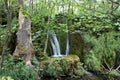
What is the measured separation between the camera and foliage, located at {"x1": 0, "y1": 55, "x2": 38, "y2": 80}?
494 centimetres

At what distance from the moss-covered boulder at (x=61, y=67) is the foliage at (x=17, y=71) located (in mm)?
449

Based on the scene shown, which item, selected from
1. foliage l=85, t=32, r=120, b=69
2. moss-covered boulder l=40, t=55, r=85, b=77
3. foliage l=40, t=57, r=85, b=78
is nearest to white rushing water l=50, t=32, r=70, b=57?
foliage l=85, t=32, r=120, b=69

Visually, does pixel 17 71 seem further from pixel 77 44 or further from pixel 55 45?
pixel 77 44

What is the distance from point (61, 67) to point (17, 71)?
1.42m

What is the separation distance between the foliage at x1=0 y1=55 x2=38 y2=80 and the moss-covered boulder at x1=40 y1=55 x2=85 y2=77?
1.47 feet

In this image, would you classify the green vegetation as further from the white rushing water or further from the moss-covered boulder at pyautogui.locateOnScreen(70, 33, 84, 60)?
the white rushing water

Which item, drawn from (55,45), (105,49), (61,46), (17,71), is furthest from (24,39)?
(105,49)

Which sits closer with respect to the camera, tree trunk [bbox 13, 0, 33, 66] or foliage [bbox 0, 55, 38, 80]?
foliage [bbox 0, 55, 38, 80]

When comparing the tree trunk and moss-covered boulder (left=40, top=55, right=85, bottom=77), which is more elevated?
the tree trunk

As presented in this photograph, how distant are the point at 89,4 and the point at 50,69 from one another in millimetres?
3299

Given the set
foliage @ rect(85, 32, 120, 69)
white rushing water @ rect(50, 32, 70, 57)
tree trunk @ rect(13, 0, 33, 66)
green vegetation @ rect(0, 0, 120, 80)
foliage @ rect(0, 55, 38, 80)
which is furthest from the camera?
white rushing water @ rect(50, 32, 70, 57)

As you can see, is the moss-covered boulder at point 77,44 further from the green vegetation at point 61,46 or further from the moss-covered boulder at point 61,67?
the moss-covered boulder at point 61,67

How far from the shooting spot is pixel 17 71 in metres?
5.09

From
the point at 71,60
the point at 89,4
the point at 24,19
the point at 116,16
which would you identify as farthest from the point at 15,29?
the point at 116,16
